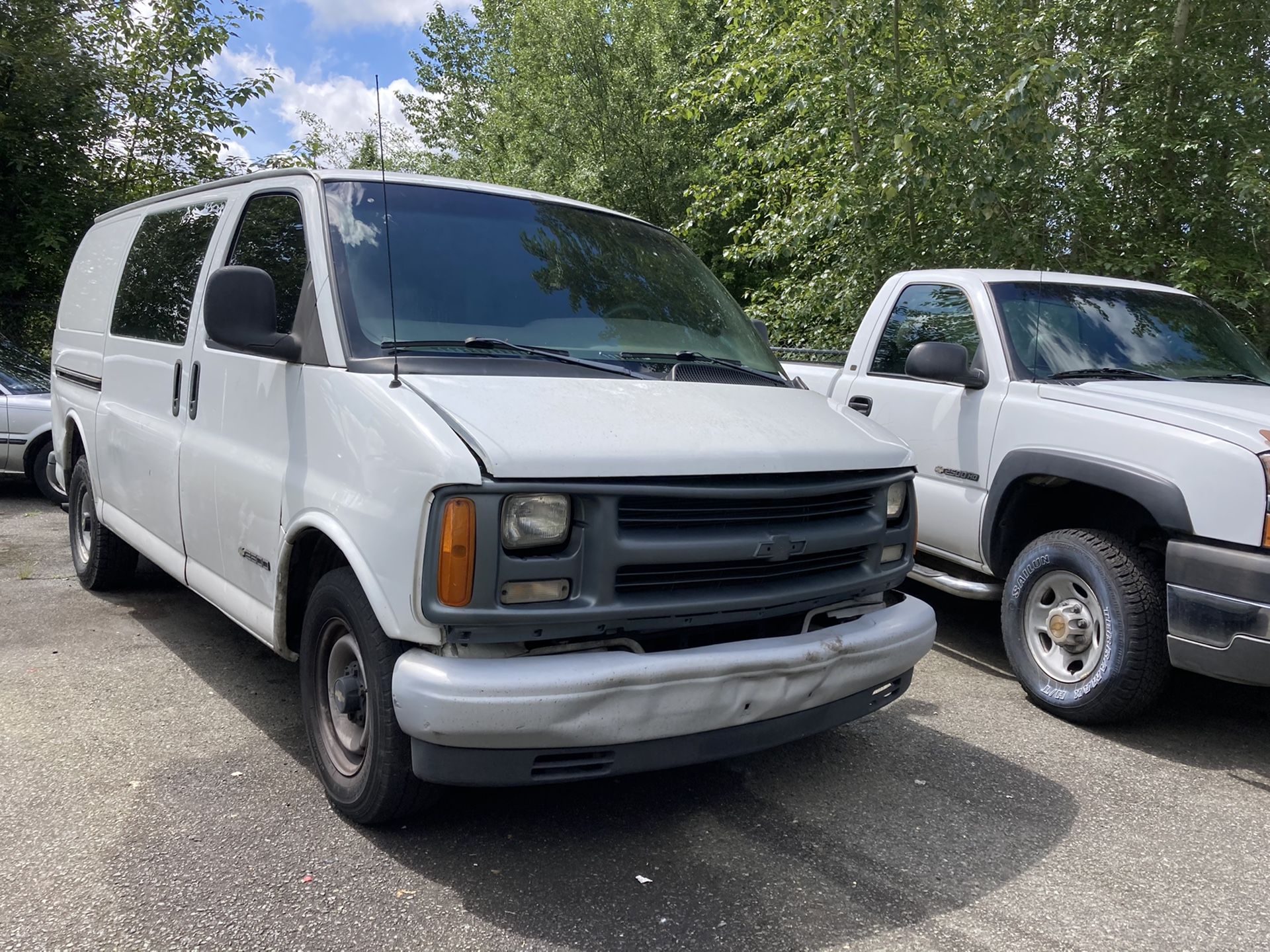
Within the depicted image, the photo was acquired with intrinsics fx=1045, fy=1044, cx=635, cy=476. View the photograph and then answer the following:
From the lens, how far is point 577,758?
114 inches

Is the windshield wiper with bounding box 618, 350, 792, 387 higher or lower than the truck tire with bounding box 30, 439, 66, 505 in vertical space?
higher

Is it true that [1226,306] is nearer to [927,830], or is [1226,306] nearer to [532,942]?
[927,830]

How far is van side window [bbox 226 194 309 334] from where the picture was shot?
12.3 ft

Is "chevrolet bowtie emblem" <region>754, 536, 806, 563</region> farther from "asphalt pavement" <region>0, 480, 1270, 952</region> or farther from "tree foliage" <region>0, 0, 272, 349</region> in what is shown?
"tree foliage" <region>0, 0, 272, 349</region>

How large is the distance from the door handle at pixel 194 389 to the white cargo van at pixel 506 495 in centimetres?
2

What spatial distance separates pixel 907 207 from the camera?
9234 mm

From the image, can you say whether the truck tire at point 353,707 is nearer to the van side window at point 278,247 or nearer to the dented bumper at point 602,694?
the dented bumper at point 602,694

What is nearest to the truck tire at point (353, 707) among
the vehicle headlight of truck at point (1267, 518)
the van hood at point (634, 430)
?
the van hood at point (634, 430)

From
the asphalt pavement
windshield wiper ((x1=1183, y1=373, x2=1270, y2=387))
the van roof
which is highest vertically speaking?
the van roof

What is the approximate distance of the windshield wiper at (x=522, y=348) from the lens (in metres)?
3.38

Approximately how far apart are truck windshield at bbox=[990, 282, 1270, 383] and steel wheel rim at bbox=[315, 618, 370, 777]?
11.6ft

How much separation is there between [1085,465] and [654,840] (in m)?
2.55

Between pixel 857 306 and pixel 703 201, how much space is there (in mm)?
2843

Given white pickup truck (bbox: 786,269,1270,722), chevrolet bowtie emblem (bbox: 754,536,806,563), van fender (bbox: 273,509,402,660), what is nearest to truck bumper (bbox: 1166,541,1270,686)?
white pickup truck (bbox: 786,269,1270,722)
